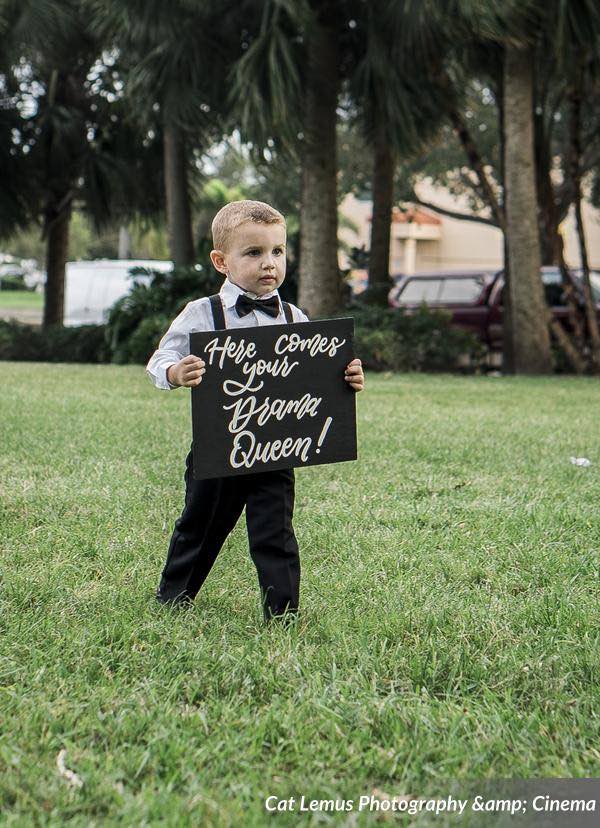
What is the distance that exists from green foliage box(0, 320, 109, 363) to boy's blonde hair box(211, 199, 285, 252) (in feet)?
40.9

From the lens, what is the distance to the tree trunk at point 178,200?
14664 mm

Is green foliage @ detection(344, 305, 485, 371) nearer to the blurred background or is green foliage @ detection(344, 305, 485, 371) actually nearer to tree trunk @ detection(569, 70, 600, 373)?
the blurred background

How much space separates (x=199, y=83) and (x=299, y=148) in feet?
5.65

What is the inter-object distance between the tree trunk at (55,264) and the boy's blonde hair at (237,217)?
15897mm

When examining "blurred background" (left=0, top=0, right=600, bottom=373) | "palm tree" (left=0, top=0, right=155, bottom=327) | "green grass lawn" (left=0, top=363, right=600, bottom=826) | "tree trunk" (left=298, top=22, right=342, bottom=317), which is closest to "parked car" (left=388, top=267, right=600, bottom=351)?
"blurred background" (left=0, top=0, right=600, bottom=373)

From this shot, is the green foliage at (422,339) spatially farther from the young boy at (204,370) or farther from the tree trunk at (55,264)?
the young boy at (204,370)

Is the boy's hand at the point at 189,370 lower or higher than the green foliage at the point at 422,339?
lower

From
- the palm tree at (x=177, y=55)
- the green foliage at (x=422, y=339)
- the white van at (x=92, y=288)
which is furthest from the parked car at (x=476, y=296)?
the white van at (x=92, y=288)

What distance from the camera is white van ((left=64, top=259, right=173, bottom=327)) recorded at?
74.2 ft

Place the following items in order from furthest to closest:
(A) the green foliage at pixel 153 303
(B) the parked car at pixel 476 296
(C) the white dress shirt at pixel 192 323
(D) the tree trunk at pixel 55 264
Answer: (D) the tree trunk at pixel 55 264 < (B) the parked car at pixel 476 296 < (A) the green foliage at pixel 153 303 < (C) the white dress shirt at pixel 192 323

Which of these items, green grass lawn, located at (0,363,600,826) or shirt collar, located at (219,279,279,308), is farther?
shirt collar, located at (219,279,279,308)

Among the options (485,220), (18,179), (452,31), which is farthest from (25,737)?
(485,220)

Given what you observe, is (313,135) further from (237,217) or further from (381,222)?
(237,217)

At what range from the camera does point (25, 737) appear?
7.13ft
